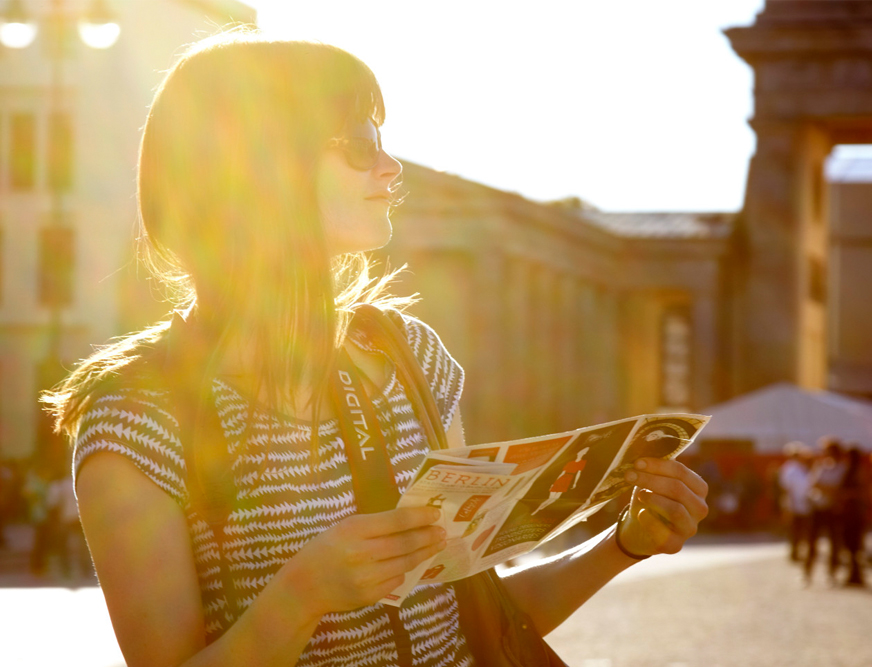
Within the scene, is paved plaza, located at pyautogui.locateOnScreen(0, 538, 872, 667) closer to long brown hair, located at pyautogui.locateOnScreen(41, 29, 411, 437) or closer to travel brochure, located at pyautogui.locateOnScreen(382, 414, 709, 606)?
travel brochure, located at pyautogui.locateOnScreen(382, 414, 709, 606)

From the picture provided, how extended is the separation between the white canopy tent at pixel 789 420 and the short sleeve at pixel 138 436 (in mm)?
29771

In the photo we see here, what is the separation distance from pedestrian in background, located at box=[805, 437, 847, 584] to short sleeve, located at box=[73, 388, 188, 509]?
1708cm

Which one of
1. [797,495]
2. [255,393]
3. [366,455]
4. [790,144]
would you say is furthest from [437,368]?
[790,144]

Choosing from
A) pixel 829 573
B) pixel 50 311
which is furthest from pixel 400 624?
pixel 50 311

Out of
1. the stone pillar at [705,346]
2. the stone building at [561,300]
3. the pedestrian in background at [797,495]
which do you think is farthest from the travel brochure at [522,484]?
the stone pillar at [705,346]

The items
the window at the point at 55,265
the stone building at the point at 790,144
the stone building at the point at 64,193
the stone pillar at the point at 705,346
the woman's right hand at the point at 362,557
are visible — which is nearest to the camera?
the woman's right hand at the point at 362,557

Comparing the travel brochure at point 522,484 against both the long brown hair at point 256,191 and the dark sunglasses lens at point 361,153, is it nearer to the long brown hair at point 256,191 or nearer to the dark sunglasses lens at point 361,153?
the long brown hair at point 256,191

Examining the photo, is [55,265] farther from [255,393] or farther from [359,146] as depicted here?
[255,393]

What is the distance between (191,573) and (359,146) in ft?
2.82

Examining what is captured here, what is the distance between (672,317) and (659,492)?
68.9 m

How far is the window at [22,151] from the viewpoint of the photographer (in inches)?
1588

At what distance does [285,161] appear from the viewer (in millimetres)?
2600

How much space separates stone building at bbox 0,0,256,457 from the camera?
3975 centimetres

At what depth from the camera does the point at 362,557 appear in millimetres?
2150
